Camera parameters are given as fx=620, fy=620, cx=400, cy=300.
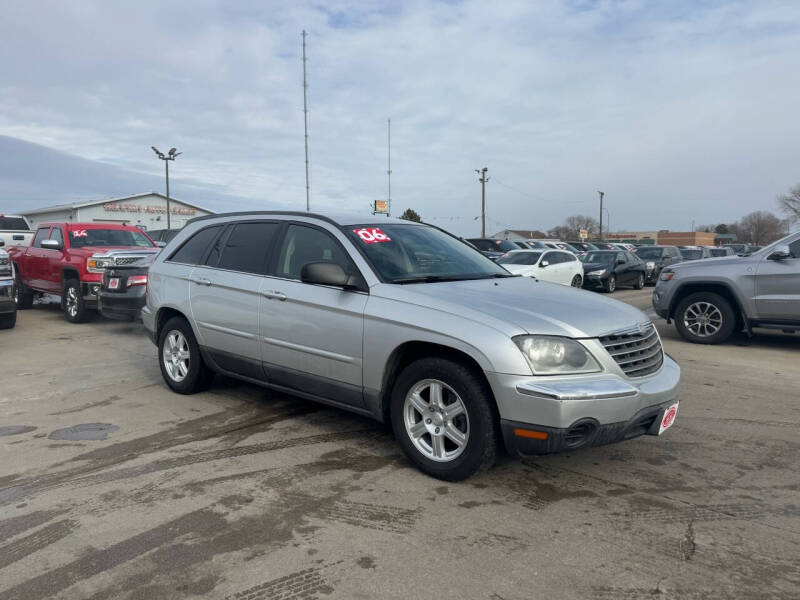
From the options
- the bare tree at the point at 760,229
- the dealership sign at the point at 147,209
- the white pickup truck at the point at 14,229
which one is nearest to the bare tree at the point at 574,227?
the bare tree at the point at 760,229

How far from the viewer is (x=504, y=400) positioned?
346 centimetres

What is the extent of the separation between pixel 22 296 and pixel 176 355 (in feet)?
30.3

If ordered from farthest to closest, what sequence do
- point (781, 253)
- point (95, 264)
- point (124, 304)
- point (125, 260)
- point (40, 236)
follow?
point (40, 236)
point (95, 264)
point (125, 260)
point (124, 304)
point (781, 253)

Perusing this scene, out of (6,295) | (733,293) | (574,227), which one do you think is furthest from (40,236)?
(574,227)

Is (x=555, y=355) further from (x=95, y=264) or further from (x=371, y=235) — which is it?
(x=95, y=264)

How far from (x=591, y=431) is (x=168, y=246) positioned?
462cm

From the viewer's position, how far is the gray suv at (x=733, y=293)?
27.0ft

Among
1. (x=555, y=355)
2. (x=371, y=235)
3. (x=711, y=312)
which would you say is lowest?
(x=711, y=312)

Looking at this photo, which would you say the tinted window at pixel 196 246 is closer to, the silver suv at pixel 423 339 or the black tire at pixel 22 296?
the silver suv at pixel 423 339

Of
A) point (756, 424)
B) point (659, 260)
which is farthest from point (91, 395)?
point (659, 260)

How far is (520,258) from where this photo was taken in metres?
18.1

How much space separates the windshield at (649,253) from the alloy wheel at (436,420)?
23.9 meters

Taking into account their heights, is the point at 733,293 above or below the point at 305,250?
below

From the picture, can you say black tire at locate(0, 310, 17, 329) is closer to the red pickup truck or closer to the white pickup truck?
the red pickup truck
